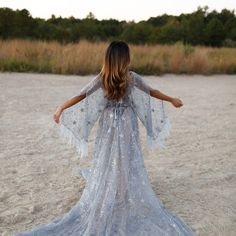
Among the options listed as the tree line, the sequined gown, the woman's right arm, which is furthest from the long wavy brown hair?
the tree line

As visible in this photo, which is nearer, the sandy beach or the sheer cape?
the sheer cape

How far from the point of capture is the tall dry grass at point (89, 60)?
13.7 metres

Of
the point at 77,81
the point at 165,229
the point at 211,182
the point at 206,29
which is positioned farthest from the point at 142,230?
the point at 206,29

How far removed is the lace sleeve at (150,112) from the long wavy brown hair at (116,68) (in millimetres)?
188

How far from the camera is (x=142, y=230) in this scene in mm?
3727

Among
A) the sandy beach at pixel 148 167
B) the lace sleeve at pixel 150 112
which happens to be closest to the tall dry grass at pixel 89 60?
the sandy beach at pixel 148 167

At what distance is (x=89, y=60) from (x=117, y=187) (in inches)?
414

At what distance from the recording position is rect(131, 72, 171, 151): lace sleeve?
3.92 metres

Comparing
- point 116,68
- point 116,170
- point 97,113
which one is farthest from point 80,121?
point 116,68

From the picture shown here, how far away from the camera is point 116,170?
3859 mm

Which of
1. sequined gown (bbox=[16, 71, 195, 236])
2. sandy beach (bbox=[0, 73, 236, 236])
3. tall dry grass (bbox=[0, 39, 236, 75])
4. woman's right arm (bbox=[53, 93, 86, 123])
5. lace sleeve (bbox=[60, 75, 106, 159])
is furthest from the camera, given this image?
tall dry grass (bbox=[0, 39, 236, 75])

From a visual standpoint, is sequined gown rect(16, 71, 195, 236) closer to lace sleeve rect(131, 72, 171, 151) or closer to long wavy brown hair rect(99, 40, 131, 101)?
lace sleeve rect(131, 72, 171, 151)

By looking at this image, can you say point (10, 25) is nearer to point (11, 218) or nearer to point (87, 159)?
point (87, 159)

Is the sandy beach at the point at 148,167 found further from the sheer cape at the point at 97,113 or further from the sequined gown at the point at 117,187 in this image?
the sheer cape at the point at 97,113
